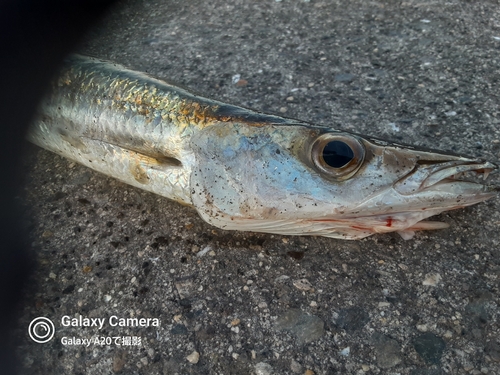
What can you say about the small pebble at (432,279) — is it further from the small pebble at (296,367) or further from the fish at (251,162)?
the small pebble at (296,367)

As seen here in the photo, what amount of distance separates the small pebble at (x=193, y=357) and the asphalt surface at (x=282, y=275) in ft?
0.03

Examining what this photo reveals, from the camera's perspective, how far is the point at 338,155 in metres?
2.12

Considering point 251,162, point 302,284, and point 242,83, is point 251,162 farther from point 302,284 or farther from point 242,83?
point 242,83

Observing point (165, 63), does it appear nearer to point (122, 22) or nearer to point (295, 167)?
point (122, 22)

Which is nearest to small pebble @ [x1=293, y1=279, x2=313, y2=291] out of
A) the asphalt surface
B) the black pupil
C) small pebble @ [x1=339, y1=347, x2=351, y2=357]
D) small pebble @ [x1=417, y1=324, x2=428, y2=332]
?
the asphalt surface

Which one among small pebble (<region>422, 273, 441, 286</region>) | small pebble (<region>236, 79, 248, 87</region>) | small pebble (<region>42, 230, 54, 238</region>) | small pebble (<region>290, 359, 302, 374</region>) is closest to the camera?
small pebble (<region>290, 359, 302, 374</region>)

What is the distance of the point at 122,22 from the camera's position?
15.9ft

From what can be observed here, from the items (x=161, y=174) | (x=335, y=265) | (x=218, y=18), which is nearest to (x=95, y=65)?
(x=161, y=174)

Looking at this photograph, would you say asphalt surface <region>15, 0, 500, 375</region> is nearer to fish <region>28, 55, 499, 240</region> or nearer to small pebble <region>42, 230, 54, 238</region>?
small pebble <region>42, 230, 54, 238</region>

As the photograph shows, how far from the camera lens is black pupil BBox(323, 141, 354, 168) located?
2111 mm

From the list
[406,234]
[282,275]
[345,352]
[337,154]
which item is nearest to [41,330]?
[282,275]

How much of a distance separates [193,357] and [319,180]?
3.74 ft

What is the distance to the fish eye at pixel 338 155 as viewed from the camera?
211cm

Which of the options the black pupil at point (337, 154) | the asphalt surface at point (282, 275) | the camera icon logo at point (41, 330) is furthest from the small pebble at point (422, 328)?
the camera icon logo at point (41, 330)
